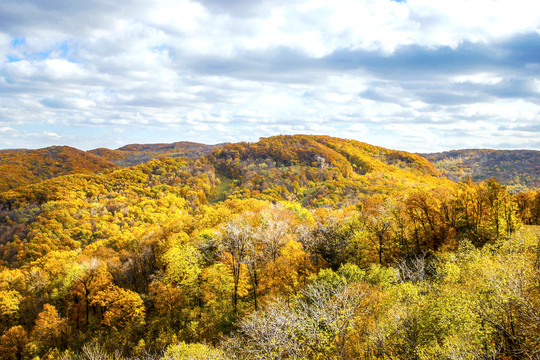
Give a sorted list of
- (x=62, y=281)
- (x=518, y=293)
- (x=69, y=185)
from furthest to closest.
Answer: (x=69, y=185) → (x=62, y=281) → (x=518, y=293)

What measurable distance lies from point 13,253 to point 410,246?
127350mm

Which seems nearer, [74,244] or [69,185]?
[74,244]

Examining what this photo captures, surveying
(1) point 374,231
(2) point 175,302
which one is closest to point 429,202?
(1) point 374,231

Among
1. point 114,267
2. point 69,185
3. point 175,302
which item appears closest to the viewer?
point 175,302

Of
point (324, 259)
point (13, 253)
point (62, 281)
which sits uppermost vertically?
point (324, 259)

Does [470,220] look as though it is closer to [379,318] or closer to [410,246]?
[410,246]

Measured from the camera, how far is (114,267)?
5894cm

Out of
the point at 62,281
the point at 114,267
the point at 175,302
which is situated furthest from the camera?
the point at 114,267

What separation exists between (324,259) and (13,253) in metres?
115

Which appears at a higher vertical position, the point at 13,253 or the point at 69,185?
the point at 69,185

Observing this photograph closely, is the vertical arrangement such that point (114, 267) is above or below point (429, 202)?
below

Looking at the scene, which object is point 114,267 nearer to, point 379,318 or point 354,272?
point 354,272

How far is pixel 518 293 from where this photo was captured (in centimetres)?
1939

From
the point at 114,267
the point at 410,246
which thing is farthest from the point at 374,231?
the point at 114,267
